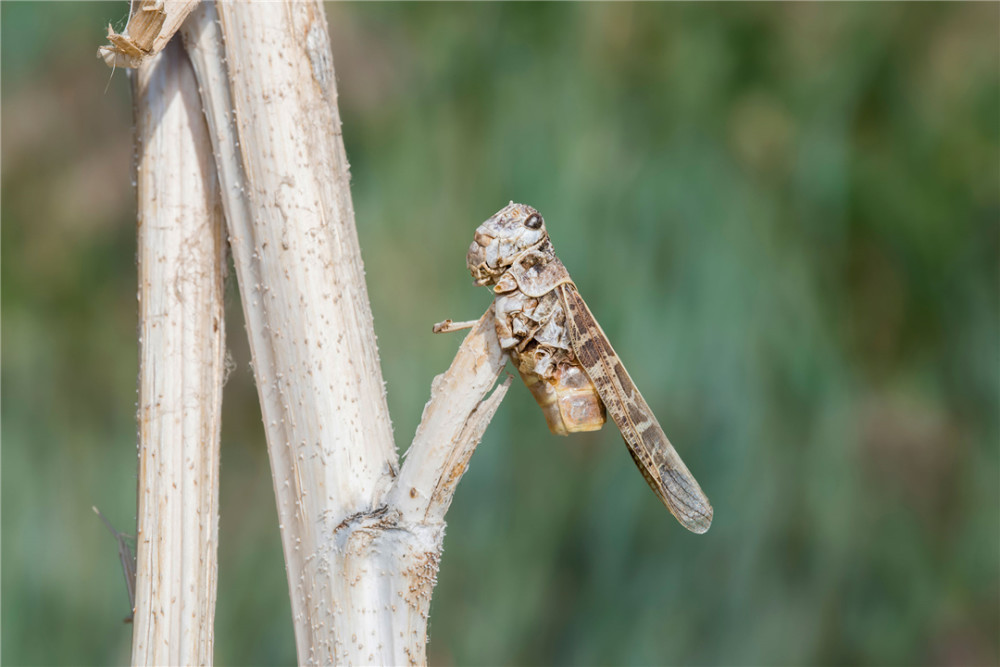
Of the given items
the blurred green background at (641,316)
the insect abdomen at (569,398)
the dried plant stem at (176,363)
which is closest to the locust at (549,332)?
the insect abdomen at (569,398)

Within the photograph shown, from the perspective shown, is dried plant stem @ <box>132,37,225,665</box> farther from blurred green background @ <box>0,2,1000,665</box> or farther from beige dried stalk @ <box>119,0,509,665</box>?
blurred green background @ <box>0,2,1000,665</box>

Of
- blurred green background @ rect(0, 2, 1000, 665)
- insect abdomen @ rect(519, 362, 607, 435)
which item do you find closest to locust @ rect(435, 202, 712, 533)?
insect abdomen @ rect(519, 362, 607, 435)

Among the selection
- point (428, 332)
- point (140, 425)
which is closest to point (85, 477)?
point (428, 332)

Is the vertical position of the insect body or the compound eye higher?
the compound eye

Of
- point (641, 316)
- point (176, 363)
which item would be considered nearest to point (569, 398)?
point (176, 363)

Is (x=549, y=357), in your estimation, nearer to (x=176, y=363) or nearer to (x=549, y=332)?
(x=549, y=332)

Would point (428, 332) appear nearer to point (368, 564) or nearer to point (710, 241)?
point (710, 241)
